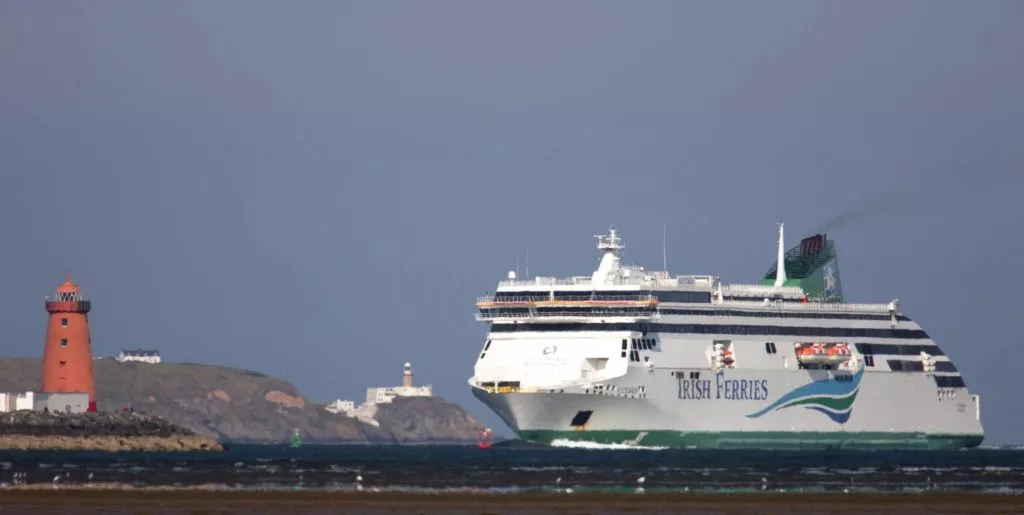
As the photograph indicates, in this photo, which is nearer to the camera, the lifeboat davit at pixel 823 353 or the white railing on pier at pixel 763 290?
the white railing on pier at pixel 763 290

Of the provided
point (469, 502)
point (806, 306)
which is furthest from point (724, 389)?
point (469, 502)

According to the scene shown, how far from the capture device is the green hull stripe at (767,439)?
298 ft

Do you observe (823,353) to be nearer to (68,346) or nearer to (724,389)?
(724,389)

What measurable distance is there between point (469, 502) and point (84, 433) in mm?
49155

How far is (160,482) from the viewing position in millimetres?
57500

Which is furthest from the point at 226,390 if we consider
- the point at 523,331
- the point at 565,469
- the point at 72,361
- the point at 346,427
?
the point at 565,469

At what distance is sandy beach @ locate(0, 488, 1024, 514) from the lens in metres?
47.5

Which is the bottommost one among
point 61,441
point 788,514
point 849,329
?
point 788,514

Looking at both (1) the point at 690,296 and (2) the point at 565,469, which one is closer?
(2) the point at 565,469

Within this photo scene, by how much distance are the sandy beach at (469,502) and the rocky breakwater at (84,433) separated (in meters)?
42.1

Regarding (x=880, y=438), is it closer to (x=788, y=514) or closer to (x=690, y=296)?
(x=690, y=296)

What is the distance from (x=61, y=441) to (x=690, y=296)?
30.2 metres

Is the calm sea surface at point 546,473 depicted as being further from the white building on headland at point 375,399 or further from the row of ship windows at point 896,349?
the white building on headland at point 375,399

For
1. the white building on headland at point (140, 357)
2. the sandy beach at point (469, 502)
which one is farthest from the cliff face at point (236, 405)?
the sandy beach at point (469, 502)
